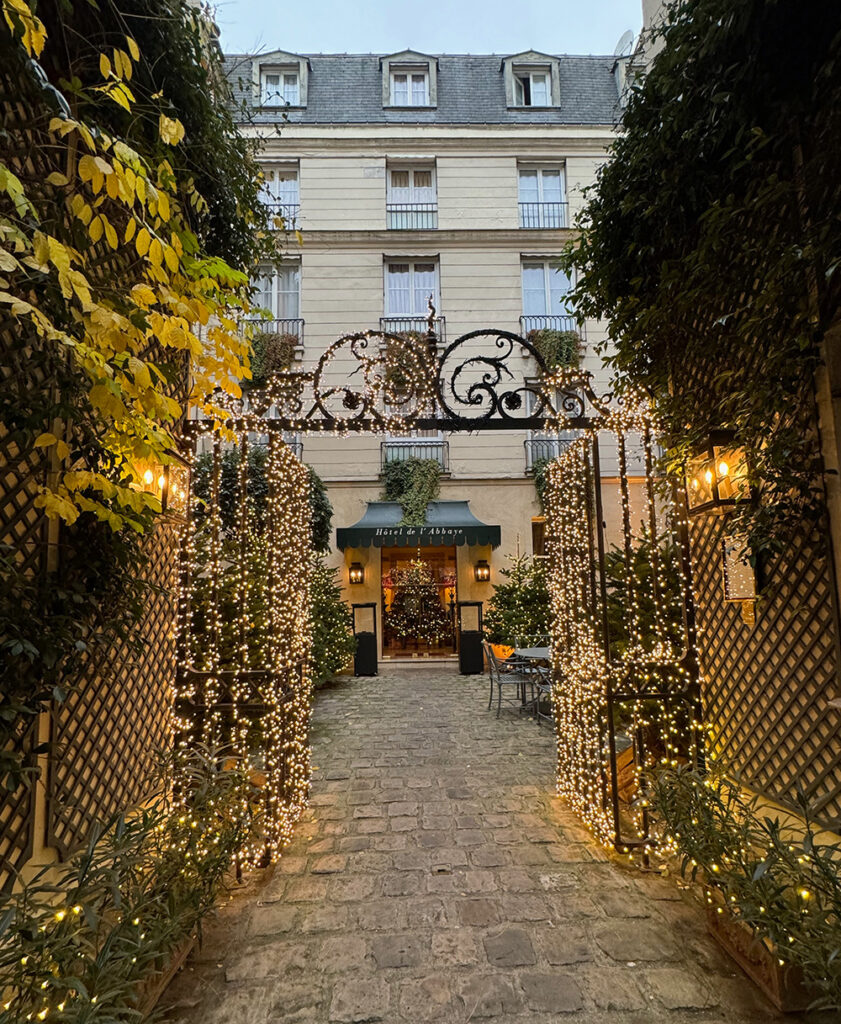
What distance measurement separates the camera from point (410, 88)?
39.4 feet

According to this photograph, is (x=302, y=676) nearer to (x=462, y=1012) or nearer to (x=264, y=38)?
(x=462, y=1012)

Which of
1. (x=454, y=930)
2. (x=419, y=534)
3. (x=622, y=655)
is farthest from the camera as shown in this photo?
(x=419, y=534)

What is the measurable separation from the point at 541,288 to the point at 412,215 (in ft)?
10.1

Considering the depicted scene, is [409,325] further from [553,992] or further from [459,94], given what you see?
[553,992]

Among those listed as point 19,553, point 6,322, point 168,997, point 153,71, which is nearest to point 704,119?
point 153,71

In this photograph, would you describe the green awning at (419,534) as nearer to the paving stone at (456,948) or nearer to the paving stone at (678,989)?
the paving stone at (456,948)

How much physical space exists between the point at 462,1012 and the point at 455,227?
12.1m

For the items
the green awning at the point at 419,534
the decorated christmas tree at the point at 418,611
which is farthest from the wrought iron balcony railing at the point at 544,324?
the decorated christmas tree at the point at 418,611

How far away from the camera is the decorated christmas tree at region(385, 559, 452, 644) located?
11258mm

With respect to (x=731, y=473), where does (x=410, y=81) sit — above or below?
above

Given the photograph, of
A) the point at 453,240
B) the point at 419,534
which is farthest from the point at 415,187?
the point at 419,534

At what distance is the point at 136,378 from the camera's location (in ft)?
5.81

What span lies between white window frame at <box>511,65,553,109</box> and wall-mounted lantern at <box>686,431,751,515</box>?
12654mm

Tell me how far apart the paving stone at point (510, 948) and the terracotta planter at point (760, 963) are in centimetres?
82
